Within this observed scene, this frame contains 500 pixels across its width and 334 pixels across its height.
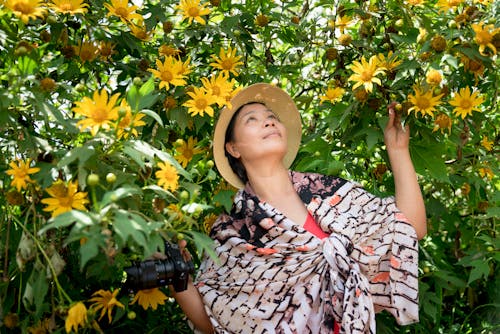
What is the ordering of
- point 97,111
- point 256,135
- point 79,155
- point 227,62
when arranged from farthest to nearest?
point 227,62, point 256,135, point 97,111, point 79,155

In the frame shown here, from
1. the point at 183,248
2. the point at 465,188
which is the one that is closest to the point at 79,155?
the point at 183,248

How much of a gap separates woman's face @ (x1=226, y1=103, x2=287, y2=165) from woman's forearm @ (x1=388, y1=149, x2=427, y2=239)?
0.35 metres

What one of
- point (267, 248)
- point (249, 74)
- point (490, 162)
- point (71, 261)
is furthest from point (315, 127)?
point (71, 261)

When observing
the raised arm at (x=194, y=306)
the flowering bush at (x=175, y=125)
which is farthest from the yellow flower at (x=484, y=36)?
the raised arm at (x=194, y=306)

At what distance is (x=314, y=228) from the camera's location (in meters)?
2.27

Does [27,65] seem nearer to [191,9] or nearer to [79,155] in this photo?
[79,155]

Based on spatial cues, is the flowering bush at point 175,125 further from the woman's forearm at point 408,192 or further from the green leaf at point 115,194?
the woman's forearm at point 408,192

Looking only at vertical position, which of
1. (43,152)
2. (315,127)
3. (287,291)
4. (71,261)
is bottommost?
(287,291)

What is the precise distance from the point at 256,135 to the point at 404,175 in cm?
46

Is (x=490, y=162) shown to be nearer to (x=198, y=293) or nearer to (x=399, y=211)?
(x=399, y=211)

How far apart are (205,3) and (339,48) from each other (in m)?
0.52

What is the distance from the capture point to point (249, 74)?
2.72 m

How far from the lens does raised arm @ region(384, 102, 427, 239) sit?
2254mm

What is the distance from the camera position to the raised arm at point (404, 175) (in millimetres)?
2254
